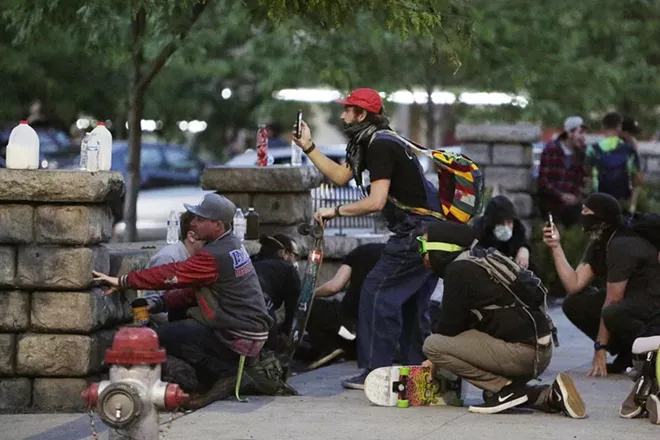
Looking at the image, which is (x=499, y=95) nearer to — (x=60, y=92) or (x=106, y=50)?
(x=60, y=92)

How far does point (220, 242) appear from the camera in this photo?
360 inches

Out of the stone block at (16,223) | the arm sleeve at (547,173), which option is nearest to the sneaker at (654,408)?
the stone block at (16,223)

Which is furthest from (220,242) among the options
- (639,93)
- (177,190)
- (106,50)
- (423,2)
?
(639,93)

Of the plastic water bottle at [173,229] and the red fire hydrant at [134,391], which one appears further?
the plastic water bottle at [173,229]

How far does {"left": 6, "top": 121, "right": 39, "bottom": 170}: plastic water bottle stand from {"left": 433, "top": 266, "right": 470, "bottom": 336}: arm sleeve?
2465mm

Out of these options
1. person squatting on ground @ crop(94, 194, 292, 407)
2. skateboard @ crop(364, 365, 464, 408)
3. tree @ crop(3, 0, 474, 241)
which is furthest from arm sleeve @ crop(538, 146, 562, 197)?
person squatting on ground @ crop(94, 194, 292, 407)

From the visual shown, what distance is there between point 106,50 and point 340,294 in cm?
356

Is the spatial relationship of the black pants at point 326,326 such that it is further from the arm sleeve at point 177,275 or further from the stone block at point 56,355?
the stone block at point 56,355

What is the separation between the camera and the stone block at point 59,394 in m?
9.02

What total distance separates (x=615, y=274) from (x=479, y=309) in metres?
1.87

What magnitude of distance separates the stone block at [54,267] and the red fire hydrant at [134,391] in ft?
8.22

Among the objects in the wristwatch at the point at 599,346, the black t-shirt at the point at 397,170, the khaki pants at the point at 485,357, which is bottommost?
the wristwatch at the point at 599,346

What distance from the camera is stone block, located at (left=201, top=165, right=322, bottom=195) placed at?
11844 millimetres

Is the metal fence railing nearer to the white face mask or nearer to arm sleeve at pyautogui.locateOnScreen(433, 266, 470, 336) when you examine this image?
the white face mask
